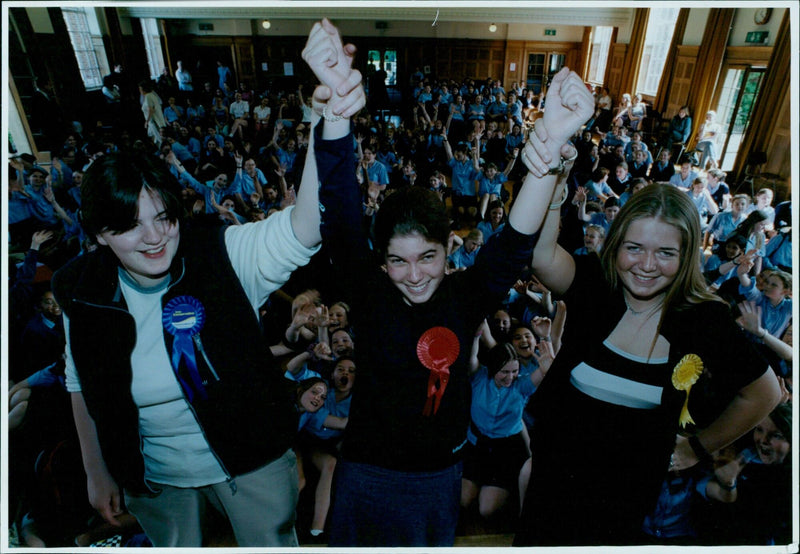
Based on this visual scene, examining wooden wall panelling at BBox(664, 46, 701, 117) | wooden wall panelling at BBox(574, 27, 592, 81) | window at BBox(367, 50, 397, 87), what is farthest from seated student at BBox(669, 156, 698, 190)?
window at BBox(367, 50, 397, 87)

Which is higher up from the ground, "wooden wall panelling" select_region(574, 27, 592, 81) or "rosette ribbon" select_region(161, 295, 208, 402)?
"wooden wall panelling" select_region(574, 27, 592, 81)

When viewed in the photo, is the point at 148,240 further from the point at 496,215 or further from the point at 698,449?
the point at 496,215

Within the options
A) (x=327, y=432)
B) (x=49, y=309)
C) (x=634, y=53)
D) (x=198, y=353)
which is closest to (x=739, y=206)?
(x=327, y=432)

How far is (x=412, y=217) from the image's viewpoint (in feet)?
3.54

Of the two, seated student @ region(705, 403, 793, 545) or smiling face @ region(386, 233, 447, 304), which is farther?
seated student @ region(705, 403, 793, 545)

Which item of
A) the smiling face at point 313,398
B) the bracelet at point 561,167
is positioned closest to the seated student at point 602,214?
the smiling face at point 313,398

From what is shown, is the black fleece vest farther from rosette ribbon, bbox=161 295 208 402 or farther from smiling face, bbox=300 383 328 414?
smiling face, bbox=300 383 328 414

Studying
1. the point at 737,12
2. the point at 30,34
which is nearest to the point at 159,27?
the point at 30,34

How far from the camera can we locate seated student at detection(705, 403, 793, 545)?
1961 mm

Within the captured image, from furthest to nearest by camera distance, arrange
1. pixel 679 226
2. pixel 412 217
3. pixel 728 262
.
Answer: pixel 728 262 → pixel 679 226 → pixel 412 217

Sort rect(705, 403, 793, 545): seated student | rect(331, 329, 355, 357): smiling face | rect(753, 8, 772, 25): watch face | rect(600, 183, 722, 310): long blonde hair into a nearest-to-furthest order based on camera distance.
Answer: rect(600, 183, 722, 310): long blonde hair → rect(705, 403, 793, 545): seated student → rect(331, 329, 355, 357): smiling face → rect(753, 8, 772, 25): watch face

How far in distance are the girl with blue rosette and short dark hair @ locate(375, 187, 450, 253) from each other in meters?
0.18

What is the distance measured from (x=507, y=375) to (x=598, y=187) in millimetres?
4290

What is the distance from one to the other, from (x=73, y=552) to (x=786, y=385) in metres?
3.23
